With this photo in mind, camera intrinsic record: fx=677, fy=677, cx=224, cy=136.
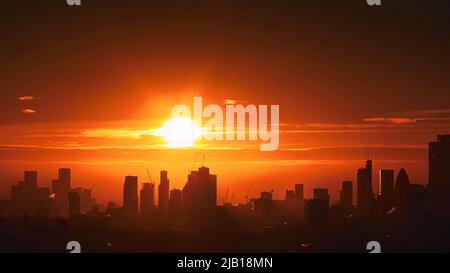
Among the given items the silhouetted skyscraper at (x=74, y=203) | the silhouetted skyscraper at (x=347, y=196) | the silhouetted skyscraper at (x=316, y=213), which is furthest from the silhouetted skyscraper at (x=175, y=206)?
the silhouetted skyscraper at (x=347, y=196)

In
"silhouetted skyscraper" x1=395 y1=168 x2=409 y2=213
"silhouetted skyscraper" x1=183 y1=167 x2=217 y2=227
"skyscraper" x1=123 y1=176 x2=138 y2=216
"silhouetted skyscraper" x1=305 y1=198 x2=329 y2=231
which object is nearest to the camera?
"silhouetted skyscraper" x1=305 y1=198 x2=329 y2=231

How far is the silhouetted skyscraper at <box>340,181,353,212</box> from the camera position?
54.1 meters

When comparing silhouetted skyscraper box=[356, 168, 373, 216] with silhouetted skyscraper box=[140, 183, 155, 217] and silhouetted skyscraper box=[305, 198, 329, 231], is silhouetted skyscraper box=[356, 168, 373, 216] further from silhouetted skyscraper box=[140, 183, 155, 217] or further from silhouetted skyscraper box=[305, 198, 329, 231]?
silhouetted skyscraper box=[140, 183, 155, 217]

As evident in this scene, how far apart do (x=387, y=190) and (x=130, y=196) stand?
825 inches

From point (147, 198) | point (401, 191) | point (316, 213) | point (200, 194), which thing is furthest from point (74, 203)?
point (401, 191)

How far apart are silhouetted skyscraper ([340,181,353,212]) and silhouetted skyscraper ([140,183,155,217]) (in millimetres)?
15639

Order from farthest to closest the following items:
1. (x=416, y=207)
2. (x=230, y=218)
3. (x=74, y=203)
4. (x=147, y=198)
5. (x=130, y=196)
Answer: (x=147, y=198) < (x=130, y=196) < (x=74, y=203) < (x=416, y=207) < (x=230, y=218)

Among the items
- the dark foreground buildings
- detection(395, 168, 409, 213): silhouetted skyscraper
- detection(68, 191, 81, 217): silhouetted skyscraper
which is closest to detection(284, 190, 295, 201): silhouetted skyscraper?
the dark foreground buildings

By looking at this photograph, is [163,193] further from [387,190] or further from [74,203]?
[387,190]

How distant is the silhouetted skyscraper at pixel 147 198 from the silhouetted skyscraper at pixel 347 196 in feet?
51.3

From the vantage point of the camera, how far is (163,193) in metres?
58.0

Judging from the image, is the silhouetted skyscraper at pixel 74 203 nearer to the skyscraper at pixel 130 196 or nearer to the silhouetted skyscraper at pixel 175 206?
the skyscraper at pixel 130 196
